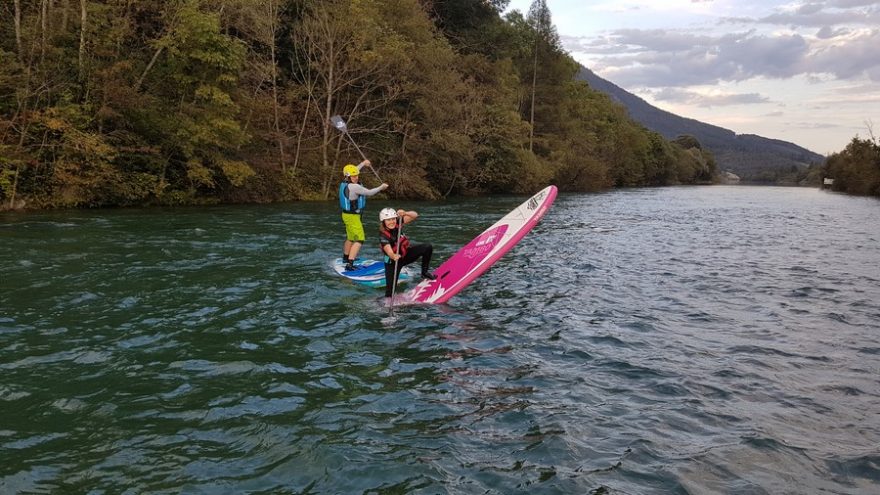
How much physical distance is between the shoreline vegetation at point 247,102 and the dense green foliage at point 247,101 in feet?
0.27

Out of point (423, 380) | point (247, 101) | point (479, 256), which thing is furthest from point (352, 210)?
point (247, 101)

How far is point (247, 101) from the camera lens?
28.9 meters

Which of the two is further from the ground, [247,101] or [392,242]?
[247,101]

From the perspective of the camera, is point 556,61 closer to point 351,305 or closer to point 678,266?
point 678,266

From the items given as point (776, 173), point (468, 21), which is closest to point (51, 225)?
point (468, 21)

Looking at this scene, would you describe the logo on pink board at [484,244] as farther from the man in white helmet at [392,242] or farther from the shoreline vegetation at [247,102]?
the shoreline vegetation at [247,102]

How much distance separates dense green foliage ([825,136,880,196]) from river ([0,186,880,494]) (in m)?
61.8

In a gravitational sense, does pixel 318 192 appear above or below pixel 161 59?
below

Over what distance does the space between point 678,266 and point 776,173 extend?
612ft

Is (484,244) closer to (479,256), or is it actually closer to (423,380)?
(479,256)

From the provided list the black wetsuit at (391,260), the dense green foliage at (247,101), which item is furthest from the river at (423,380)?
the dense green foliage at (247,101)

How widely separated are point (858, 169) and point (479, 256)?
74156 millimetres

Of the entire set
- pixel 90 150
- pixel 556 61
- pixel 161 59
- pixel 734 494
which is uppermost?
pixel 556 61

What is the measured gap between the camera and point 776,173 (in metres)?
176
